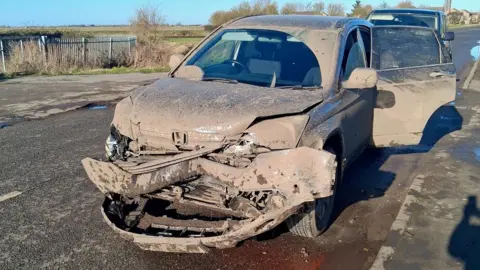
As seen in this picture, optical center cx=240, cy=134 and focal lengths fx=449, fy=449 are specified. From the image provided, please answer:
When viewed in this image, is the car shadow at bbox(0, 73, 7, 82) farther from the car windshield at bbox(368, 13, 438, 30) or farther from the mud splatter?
the mud splatter

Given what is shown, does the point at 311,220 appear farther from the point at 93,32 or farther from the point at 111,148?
the point at 93,32

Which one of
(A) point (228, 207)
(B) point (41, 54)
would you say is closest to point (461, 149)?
(A) point (228, 207)

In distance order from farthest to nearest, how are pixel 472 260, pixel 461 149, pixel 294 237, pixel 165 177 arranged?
1. pixel 461 149
2. pixel 294 237
3. pixel 472 260
4. pixel 165 177

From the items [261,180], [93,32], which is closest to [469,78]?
[261,180]

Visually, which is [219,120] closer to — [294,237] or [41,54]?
[294,237]

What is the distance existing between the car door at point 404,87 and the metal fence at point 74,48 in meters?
16.8

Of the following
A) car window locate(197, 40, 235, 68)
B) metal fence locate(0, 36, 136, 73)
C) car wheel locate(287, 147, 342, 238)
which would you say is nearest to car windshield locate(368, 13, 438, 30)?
car window locate(197, 40, 235, 68)

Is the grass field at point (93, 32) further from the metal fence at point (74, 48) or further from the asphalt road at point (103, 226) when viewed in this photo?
the asphalt road at point (103, 226)

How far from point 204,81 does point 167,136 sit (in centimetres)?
114

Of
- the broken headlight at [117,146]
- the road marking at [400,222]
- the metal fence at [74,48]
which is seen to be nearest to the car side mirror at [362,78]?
the road marking at [400,222]

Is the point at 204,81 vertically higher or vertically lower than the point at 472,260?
higher

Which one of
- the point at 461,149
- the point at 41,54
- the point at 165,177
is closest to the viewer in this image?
the point at 165,177

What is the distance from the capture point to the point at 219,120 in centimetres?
357

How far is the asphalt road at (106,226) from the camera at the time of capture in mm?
3766
